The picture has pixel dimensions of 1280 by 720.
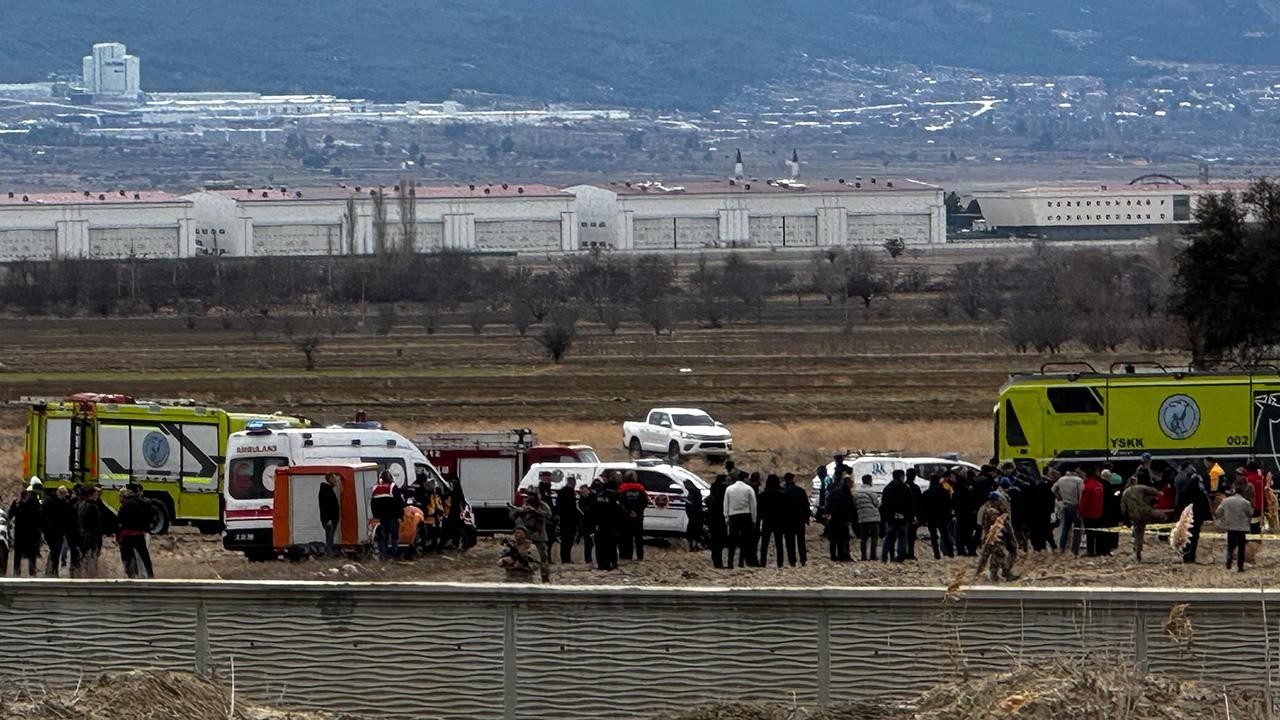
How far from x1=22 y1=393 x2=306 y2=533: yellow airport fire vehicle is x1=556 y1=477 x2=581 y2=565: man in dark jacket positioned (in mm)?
4370

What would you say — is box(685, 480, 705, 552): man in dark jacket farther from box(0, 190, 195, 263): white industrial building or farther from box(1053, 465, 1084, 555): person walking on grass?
box(0, 190, 195, 263): white industrial building

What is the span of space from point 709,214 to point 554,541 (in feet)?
430

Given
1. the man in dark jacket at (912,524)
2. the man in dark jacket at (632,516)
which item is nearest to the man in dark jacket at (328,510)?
the man in dark jacket at (632,516)

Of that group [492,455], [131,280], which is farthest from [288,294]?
[492,455]

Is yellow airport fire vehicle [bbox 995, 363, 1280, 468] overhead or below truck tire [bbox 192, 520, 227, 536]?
overhead

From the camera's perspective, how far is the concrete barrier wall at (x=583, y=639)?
430 inches

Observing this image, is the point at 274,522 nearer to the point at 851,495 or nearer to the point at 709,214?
the point at 851,495

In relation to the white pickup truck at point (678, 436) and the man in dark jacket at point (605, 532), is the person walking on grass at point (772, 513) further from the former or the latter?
the white pickup truck at point (678, 436)

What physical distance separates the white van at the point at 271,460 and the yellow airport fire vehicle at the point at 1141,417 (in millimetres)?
8752

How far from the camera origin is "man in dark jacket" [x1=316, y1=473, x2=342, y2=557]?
70.9 feet

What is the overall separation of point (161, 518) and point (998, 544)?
10545mm

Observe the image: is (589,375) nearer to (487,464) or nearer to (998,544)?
(487,464)

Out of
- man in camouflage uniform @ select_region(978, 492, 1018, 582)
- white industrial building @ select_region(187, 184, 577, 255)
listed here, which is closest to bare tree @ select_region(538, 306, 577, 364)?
man in camouflage uniform @ select_region(978, 492, 1018, 582)

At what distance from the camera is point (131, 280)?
9638cm
